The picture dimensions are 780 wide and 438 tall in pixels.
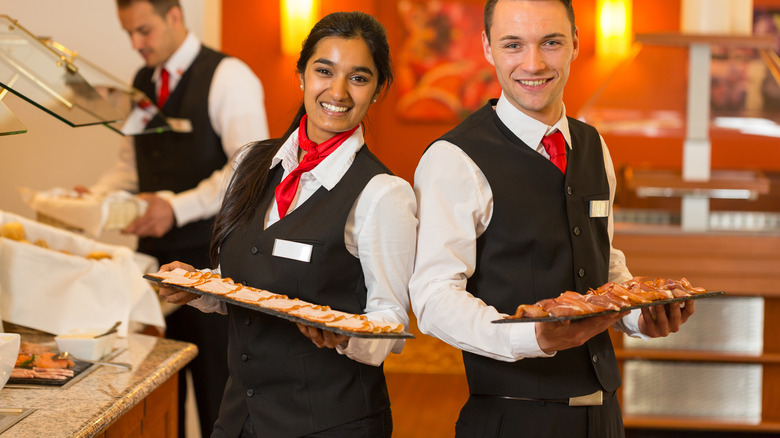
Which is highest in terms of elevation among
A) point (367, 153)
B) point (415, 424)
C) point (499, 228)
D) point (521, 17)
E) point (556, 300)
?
point (521, 17)

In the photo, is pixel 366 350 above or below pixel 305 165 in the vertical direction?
below

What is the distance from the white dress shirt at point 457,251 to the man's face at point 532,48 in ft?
0.19

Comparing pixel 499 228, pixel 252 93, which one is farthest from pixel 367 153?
pixel 252 93

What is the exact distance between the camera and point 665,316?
1.48 meters

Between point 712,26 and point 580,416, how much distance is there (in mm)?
2585

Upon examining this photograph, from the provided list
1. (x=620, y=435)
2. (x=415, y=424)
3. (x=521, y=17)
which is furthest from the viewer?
(x=415, y=424)

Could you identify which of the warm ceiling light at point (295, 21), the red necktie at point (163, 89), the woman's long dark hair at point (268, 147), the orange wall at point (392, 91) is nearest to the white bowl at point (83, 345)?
the woman's long dark hair at point (268, 147)

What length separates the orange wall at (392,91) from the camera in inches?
245

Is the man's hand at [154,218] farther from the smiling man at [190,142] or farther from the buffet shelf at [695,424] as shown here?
the buffet shelf at [695,424]

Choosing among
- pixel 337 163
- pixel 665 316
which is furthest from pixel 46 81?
pixel 665 316

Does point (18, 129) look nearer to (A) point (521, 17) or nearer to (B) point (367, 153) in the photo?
(B) point (367, 153)

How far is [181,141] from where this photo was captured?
3.06 meters

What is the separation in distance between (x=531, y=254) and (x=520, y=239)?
0.04 metres

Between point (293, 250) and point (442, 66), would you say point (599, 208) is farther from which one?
point (442, 66)
